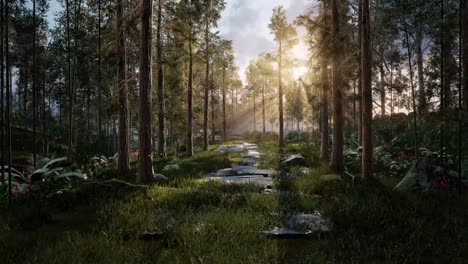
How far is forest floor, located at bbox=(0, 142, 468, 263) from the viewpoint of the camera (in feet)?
13.4

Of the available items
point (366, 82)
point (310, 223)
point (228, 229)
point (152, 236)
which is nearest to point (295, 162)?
point (366, 82)

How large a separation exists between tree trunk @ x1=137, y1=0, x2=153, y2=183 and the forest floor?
151 cm

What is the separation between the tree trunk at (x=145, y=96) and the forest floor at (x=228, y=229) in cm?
151

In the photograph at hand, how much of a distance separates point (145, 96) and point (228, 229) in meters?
6.01

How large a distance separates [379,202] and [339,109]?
6.27 m

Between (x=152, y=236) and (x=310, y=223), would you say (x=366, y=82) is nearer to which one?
(x=310, y=223)

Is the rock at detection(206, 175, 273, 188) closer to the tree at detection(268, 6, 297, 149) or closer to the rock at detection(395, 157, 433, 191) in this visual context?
the rock at detection(395, 157, 433, 191)

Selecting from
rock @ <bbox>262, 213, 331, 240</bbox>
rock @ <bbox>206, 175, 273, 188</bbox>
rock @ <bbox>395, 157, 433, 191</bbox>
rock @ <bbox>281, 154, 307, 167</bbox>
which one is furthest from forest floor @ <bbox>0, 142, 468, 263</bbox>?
rock @ <bbox>281, 154, 307, 167</bbox>

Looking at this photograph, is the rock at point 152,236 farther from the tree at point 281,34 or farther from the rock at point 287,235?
the tree at point 281,34

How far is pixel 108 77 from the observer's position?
91.2 feet

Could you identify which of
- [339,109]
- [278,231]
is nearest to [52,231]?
[278,231]

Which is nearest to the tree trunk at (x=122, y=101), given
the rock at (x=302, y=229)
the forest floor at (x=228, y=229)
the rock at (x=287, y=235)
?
the forest floor at (x=228, y=229)

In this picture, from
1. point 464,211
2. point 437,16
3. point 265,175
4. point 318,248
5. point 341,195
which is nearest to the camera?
point 318,248

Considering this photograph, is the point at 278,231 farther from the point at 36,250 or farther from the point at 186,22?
the point at 186,22
